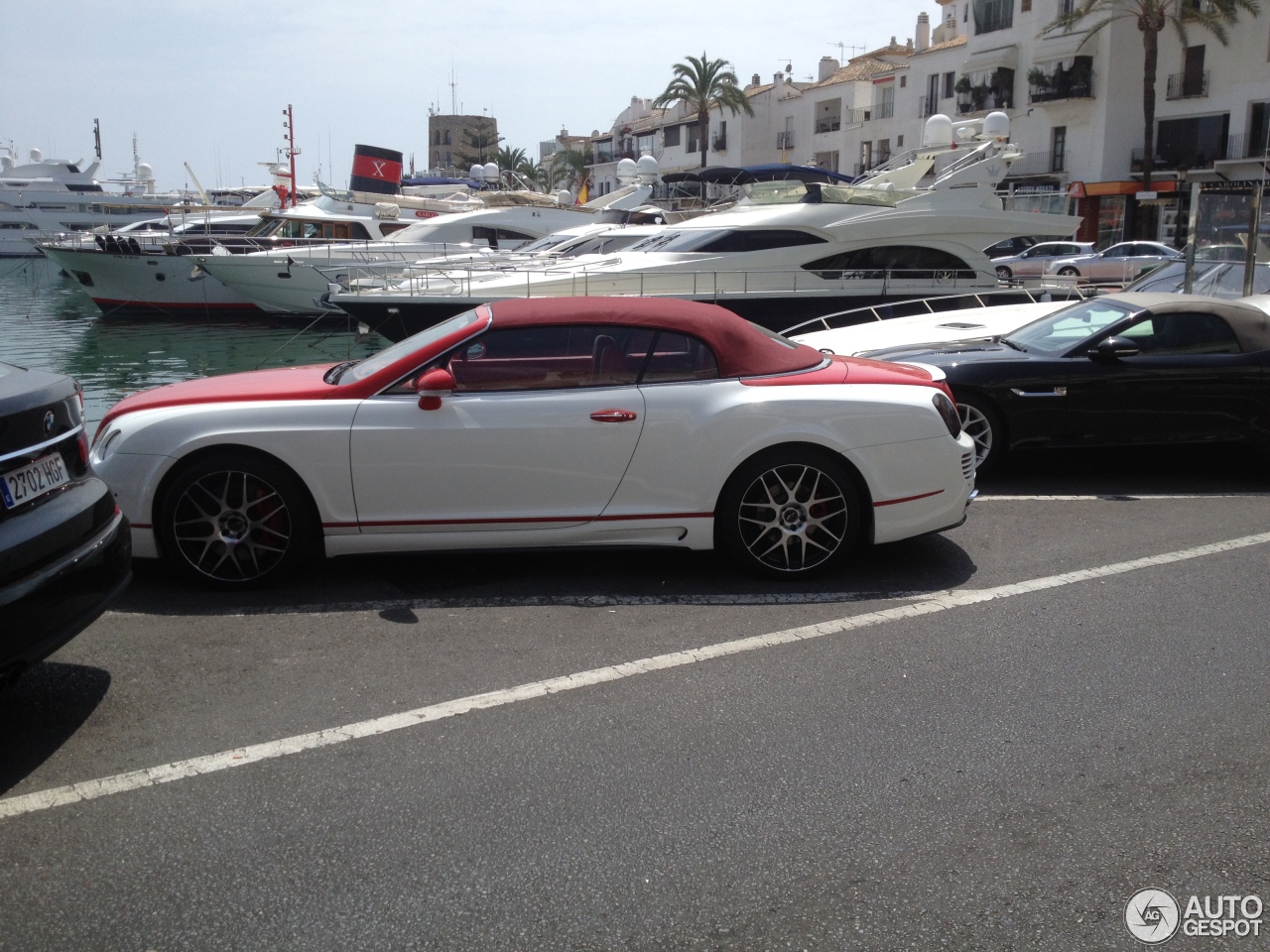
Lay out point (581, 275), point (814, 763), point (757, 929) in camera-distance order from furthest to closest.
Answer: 1. point (581, 275)
2. point (814, 763)
3. point (757, 929)

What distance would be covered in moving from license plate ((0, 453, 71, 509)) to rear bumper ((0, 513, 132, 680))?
0.74 feet

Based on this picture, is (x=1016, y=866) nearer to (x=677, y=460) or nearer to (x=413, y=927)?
(x=413, y=927)

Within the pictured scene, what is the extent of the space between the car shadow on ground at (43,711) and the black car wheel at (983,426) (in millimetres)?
5514

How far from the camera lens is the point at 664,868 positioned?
309cm

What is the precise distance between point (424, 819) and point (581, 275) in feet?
42.3

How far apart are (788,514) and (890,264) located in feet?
38.2

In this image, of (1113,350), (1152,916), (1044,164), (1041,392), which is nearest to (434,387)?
(1152,916)

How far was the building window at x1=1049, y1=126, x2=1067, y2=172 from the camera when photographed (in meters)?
47.6

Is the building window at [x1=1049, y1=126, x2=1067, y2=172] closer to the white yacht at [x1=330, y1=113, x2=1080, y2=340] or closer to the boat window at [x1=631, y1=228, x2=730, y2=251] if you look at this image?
the white yacht at [x1=330, y1=113, x2=1080, y2=340]

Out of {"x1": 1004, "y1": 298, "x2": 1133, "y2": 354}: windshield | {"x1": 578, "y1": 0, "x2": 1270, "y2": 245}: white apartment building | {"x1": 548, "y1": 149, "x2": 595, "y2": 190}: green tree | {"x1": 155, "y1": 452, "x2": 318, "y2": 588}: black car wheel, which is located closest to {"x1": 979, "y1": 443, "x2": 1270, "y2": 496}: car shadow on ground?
{"x1": 1004, "y1": 298, "x2": 1133, "y2": 354}: windshield

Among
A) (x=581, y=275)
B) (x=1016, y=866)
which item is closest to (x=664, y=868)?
(x=1016, y=866)

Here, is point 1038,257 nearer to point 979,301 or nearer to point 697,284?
point 697,284

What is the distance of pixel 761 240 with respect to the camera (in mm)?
16062

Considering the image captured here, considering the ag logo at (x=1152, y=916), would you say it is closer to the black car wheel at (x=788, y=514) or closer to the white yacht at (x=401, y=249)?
the black car wheel at (x=788, y=514)
